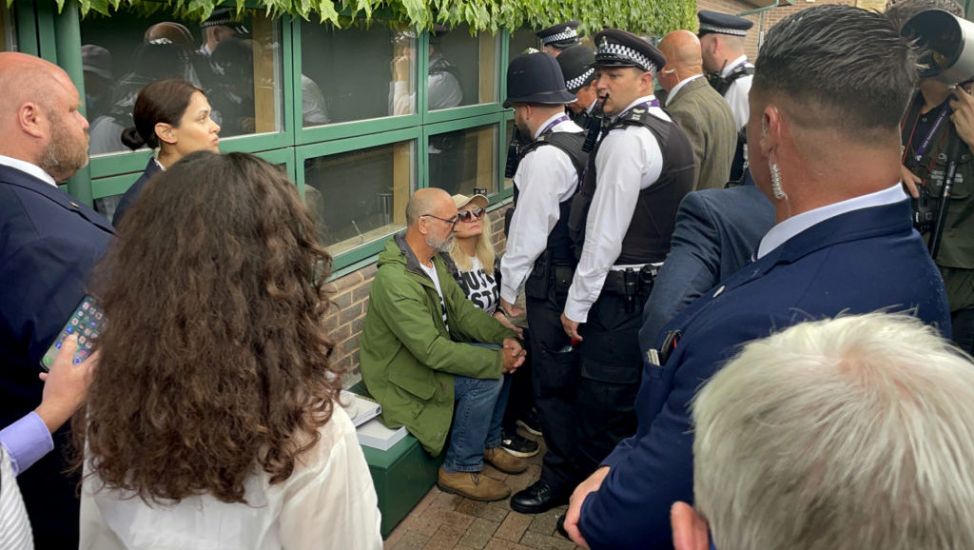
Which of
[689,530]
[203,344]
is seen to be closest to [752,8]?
[203,344]

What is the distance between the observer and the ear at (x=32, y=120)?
217 centimetres

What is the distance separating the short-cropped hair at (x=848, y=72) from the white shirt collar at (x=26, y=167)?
6.30 feet

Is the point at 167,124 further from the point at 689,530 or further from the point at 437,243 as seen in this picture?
the point at 689,530

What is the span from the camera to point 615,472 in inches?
58.9

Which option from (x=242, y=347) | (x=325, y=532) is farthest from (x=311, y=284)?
(x=325, y=532)

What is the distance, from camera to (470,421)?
12.5 feet

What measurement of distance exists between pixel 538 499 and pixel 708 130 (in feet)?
6.98

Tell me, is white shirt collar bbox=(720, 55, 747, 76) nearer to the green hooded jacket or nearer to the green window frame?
the green window frame

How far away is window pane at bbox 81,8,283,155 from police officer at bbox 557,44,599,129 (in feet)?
6.39

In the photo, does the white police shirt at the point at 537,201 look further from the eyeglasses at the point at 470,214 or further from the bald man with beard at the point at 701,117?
the bald man with beard at the point at 701,117

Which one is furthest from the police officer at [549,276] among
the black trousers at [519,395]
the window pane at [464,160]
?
the window pane at [464,160]

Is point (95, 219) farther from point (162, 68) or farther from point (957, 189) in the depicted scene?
point (957, 189)

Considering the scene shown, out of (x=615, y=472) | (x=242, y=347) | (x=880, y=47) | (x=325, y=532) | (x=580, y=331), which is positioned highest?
(x=880, y=47)

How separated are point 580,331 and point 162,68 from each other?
2104 mm
